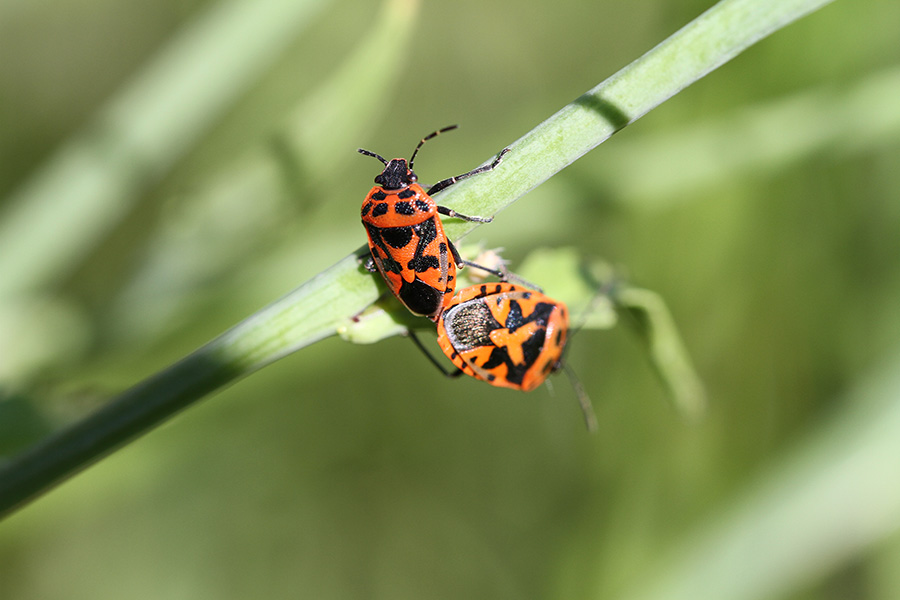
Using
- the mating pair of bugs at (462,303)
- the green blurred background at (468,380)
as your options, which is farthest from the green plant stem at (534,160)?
the mating pair of bugs at (462,303)

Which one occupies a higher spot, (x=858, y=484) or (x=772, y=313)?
(x=772, y=313)

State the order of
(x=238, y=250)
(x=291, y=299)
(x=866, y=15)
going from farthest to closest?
(x=866, y=15) → (x=238, y=250) → (x=291, y=299)

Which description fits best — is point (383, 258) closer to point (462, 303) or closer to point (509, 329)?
point (462, 303)

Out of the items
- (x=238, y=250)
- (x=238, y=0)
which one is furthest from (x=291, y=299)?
(x=238, y=0)

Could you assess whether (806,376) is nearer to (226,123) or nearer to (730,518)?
(730,518)

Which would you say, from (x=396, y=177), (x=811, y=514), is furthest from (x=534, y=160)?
(x=811, y=514)

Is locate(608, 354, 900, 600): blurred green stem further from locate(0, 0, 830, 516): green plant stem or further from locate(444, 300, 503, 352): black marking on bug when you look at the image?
locate(0, 0, 830, 516): green plant stem
